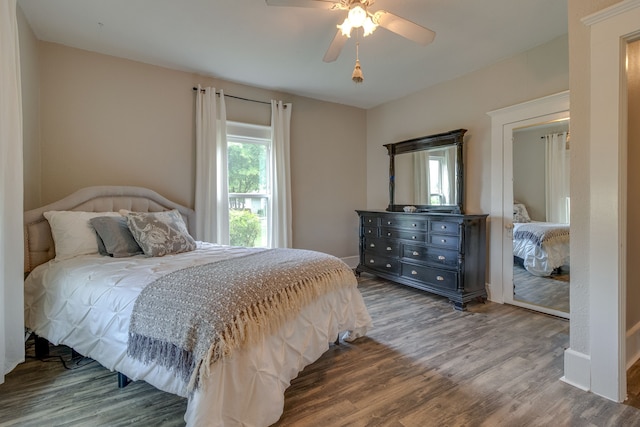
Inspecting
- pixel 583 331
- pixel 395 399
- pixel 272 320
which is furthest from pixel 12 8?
pixel 583 331

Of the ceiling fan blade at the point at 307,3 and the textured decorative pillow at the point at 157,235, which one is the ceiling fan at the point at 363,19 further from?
the textured decorative pillow at the point at 157,235

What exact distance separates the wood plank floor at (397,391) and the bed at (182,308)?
208mm

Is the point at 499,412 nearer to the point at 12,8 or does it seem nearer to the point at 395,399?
the point at 395,399

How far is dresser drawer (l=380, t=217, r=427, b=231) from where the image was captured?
3754 millimetres

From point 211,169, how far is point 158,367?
2.60 metres

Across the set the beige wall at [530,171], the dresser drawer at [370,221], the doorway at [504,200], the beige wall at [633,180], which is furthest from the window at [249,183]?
the beige wall at [633,180]

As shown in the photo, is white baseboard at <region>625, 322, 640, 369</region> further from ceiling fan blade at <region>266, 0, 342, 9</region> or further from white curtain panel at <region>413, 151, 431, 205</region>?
ceiling fan blade at <region>266, 0, 342, 9</region>

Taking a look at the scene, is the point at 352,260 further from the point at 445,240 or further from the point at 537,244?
the point at 537,244

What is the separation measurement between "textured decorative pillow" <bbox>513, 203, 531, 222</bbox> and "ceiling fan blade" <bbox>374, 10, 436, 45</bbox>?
2101mm

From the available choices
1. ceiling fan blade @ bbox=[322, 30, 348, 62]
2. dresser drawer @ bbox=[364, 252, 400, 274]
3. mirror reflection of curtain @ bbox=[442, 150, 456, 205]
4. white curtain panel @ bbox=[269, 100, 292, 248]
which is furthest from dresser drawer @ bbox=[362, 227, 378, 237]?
ceiling fan blade @ bbox=[322, 30, 348, 62]

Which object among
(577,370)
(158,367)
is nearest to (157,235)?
(158,367)

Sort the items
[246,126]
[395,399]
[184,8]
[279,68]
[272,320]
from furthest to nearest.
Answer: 1. [246,126]
2. [279,68]
3. [184,8]
4. [395,399]
5. [272,320]

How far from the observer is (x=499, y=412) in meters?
1.68

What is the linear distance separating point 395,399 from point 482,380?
629mm
